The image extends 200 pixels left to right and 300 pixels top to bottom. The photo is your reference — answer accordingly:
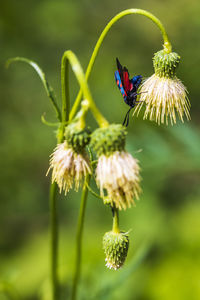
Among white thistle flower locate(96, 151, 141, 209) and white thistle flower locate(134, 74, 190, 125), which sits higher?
white thistle flower locate(134, 74, 190, 125)

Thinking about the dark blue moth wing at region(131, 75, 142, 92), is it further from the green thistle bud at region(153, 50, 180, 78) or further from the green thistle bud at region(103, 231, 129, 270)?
the green thistle bud at region(103, 231, 129, 270)

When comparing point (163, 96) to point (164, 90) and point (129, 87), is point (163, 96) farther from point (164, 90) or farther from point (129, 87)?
point (129, 87)

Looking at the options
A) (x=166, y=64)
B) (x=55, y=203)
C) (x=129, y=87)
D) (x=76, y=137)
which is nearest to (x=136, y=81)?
(x=129, y=87)

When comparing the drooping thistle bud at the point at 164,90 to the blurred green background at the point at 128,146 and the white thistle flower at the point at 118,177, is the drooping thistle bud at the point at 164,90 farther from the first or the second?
the blurred green background at the point at 128,146

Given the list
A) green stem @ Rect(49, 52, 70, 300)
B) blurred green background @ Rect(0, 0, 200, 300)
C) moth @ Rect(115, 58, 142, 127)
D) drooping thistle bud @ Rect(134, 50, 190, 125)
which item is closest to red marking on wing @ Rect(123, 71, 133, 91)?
moth @ Rect(115, 58, 142, 127)

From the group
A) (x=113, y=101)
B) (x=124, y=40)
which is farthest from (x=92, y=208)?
(x=124, y=40)

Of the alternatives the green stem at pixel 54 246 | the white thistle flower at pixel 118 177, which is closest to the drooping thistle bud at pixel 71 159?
the white thistle flower at pixel 118 177
